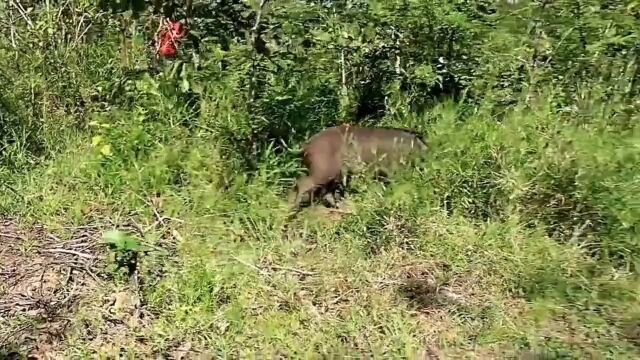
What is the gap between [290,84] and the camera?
4.41 metres

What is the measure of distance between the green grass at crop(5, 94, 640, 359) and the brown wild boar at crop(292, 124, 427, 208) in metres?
0.09

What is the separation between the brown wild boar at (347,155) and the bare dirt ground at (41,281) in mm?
940

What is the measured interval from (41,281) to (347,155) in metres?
1.39

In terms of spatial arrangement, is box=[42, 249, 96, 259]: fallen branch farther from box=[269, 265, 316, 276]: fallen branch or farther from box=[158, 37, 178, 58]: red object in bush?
box=[158, 37, 178, 58]: red object in bush

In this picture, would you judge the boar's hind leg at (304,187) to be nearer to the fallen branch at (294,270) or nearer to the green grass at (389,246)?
the green grass at (389,246)

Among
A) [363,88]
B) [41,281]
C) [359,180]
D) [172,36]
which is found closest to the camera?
[41,281]

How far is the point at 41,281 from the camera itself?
338 centimetres

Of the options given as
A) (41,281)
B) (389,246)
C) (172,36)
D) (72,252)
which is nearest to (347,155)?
(389,246)

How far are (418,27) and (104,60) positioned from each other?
5.68 ft

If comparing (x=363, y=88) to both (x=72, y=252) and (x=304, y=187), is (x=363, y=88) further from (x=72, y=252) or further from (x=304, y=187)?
(x=72, y=252)

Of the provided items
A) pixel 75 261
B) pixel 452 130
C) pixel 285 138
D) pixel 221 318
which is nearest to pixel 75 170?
pixel 75 261

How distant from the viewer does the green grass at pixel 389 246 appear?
10.1 feet

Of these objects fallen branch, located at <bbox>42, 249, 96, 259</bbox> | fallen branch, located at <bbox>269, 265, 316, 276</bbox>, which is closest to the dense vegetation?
fallen branch, located at <bbox>269, 265, 316, 276</bbox>

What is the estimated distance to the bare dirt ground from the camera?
121 inches
